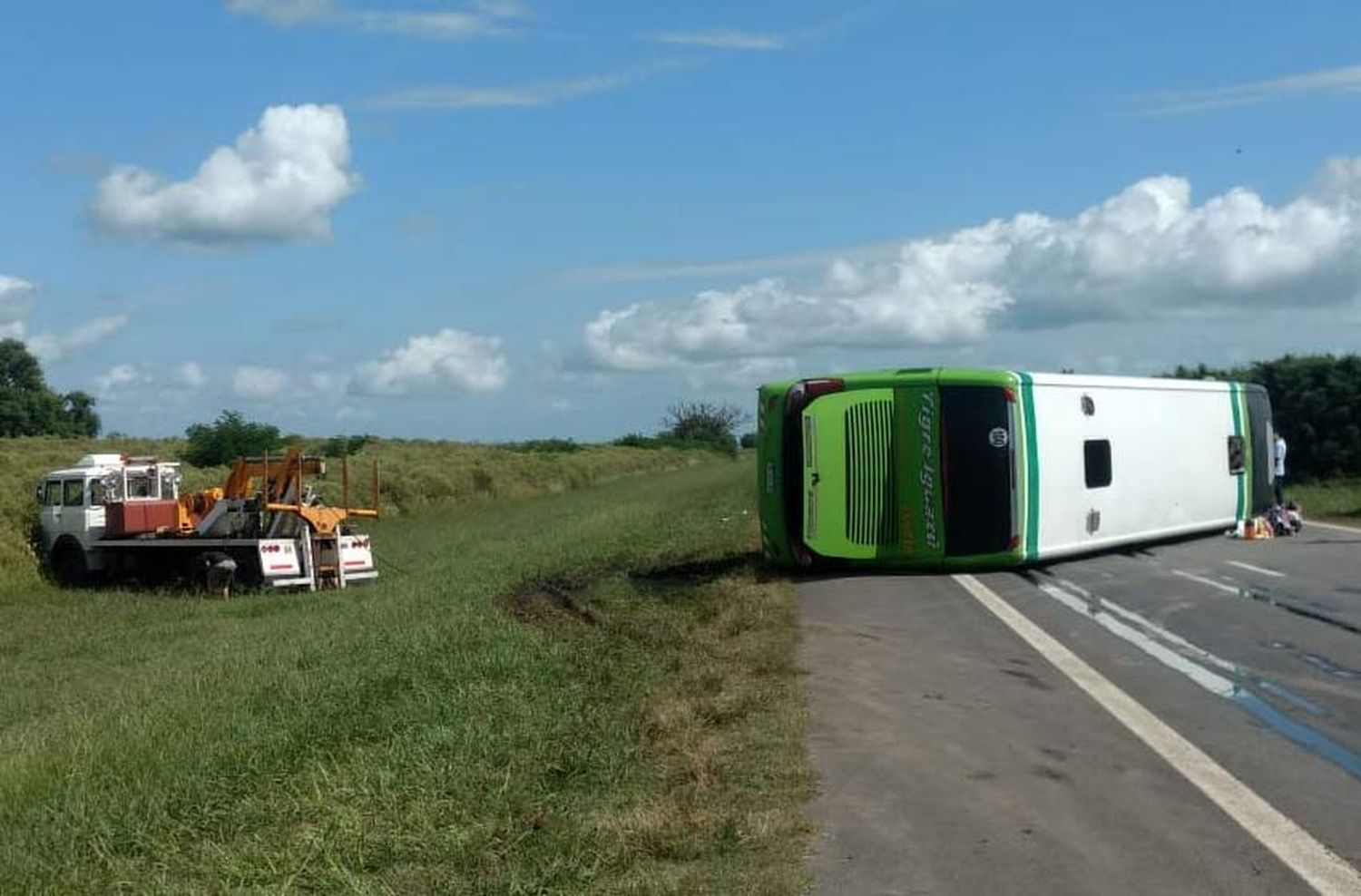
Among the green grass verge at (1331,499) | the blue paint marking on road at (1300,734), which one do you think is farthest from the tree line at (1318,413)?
the blue paint marking on road at (1300,734)

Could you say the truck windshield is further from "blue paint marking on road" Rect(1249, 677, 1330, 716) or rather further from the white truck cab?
the white truck cab

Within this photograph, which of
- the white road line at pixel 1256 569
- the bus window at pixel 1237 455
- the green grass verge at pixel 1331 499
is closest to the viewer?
the white road line at pixel 1256 569

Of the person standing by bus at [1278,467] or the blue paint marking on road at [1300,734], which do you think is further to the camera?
the person standing by bus at [1278,467]

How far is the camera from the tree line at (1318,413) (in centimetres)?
3547

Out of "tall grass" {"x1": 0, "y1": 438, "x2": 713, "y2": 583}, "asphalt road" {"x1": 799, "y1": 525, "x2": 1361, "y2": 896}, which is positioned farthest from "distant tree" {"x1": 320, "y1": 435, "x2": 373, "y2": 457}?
"asphalt road" {"x1": 799, "y1": 525, "x2": 1361, "y2": 896}

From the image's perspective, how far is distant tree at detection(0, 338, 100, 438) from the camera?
87.2 meters

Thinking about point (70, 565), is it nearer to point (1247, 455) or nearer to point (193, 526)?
point (193, 526)

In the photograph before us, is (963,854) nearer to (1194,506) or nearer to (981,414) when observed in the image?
(981,414)

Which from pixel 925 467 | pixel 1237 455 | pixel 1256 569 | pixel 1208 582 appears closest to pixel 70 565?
pixel 925 467

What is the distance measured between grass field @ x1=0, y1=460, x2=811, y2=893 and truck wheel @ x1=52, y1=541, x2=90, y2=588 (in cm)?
935

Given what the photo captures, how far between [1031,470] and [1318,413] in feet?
72.9

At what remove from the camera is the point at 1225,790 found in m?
7.45

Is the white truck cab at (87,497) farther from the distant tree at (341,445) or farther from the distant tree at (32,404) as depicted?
the distant tree at (32,404)

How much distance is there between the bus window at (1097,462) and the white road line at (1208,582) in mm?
1462
